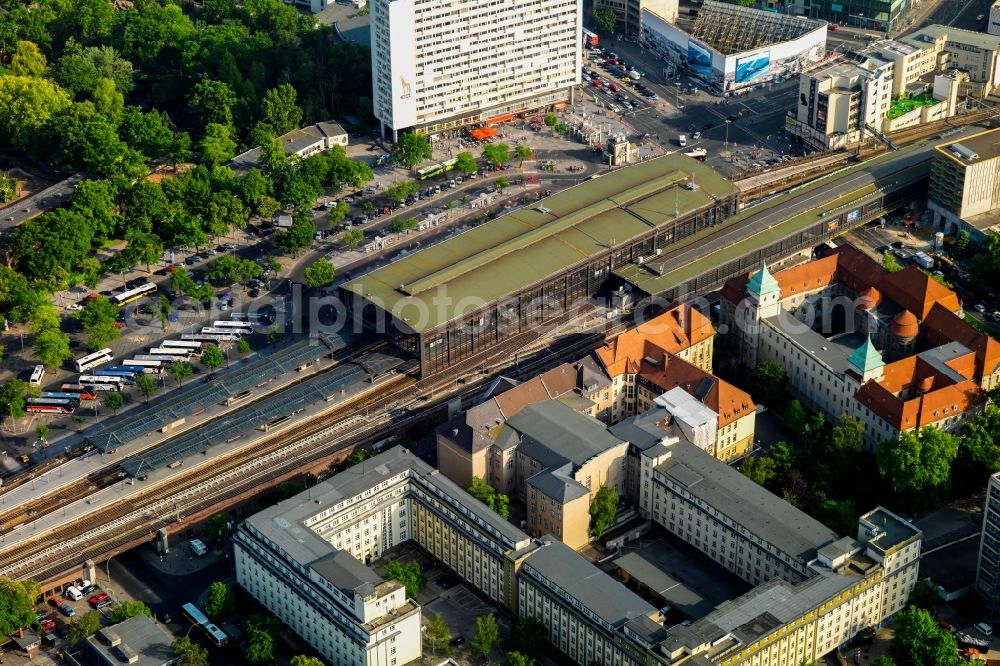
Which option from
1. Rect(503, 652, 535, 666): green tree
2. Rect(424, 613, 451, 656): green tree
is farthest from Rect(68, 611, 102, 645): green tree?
Rect(503, 652, 535, 666): green tree

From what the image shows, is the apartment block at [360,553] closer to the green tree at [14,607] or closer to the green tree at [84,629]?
the green tree at [84,629]

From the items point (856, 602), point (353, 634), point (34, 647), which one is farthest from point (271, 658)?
point (856, 602)

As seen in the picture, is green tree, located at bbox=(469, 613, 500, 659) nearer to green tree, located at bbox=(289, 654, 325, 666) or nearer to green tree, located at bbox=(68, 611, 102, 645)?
green tree, located at bbox=(289, 654, 325, 666)

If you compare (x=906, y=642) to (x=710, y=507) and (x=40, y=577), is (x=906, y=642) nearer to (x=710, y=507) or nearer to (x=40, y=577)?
(x=710, y=507)

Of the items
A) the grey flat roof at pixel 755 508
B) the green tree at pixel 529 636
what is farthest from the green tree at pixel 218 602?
the grey flat roof at pixel 755 508

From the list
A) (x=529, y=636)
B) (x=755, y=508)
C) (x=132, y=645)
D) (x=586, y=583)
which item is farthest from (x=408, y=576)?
(x=755, y=508)

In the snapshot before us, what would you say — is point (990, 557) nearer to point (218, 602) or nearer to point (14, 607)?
point (218, 602)
